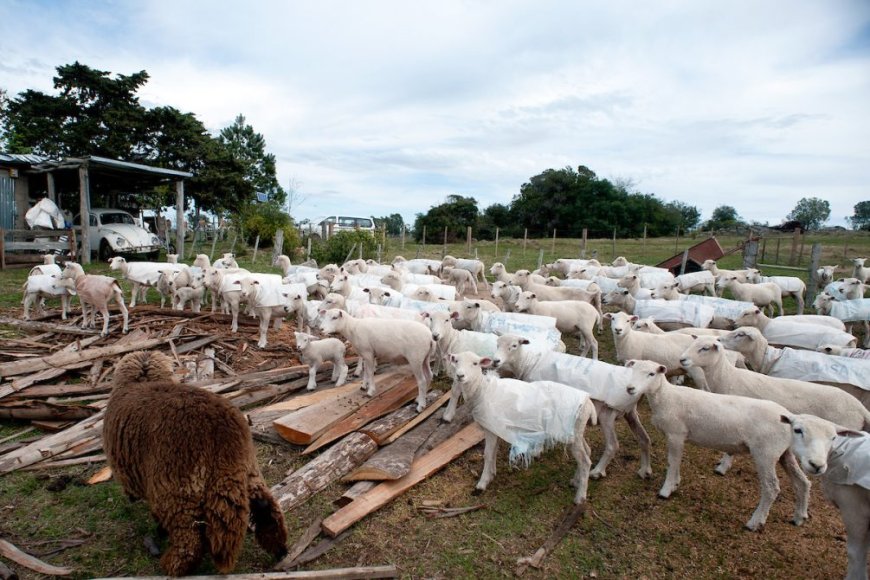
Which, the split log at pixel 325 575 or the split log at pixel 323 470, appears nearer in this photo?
the split log at pixel 325 575

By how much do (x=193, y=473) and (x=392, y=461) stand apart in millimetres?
2538

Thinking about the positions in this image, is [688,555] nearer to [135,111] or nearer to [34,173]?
[34,173]

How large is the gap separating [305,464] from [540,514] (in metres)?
2.93

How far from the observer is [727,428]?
213 inches

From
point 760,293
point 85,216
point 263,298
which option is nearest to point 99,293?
point 263,298

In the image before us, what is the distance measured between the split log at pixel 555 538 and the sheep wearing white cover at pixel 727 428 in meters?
1.12

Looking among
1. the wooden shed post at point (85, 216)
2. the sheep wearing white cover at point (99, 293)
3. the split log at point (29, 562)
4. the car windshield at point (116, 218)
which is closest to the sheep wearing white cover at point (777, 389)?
the split log at point (29, 562)

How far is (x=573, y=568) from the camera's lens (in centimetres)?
471

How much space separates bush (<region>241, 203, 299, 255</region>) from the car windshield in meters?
6.77

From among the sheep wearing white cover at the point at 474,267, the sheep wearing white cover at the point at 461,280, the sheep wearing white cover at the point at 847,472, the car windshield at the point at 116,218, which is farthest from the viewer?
the car windshield at the point at 116,218

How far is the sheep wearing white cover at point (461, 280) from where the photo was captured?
18373mm

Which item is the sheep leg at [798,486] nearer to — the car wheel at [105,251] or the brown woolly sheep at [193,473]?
the brown woolly sheep at [193,473]

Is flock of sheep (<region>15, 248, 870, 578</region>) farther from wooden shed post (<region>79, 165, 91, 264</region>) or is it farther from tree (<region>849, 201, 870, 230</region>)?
tree (<region>849, 201, 870, 230</region>)

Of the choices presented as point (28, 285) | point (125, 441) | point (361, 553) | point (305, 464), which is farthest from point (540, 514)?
point (28, 285)
